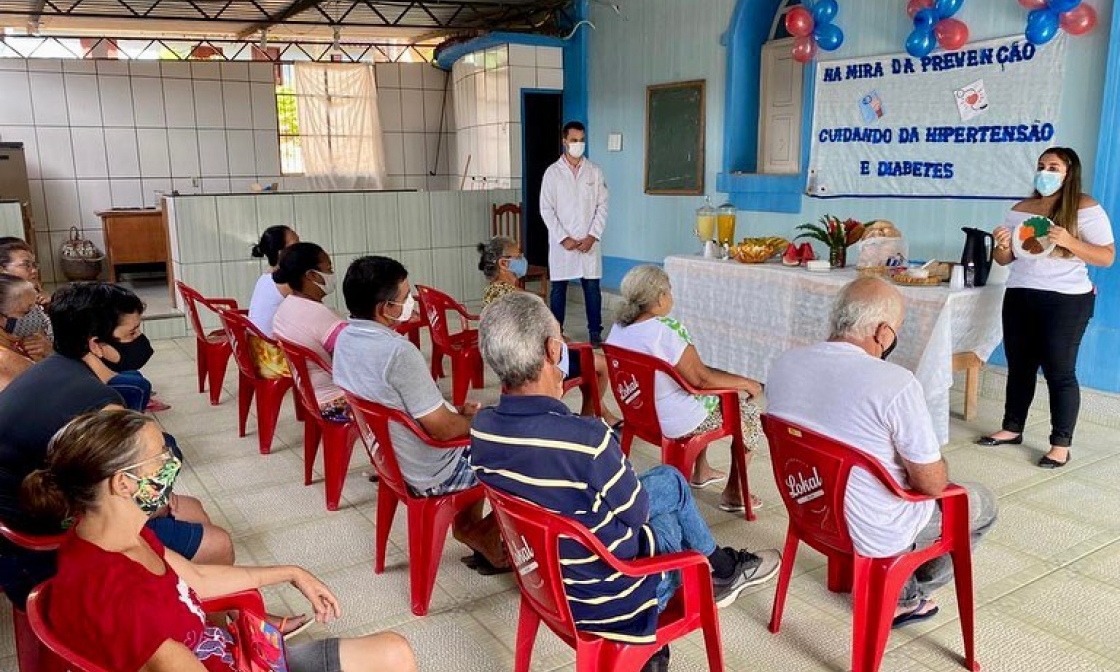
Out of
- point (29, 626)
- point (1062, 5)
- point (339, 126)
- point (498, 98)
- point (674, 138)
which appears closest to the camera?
point (29, 626)

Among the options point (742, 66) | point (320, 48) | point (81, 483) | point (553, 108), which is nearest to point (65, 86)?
point (320, 48)

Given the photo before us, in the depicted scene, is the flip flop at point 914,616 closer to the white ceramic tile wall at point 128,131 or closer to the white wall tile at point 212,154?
the white ceramic tile wall at point 128,131

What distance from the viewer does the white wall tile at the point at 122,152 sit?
8.98 meters

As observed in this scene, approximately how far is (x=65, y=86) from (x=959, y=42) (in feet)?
28.0

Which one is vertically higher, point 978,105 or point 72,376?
point 978,105

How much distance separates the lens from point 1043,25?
13.4ft

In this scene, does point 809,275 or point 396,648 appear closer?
point 396,648

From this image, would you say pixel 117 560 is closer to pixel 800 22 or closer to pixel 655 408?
pixel 655 408

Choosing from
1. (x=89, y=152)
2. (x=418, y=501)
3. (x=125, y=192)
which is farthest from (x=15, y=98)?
(x=418, y=501)

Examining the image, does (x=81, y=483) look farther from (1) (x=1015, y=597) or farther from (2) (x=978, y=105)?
(2) (x=978, y=105)

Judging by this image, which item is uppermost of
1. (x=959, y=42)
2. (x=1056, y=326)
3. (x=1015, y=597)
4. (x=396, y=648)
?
(x=959, y=42)

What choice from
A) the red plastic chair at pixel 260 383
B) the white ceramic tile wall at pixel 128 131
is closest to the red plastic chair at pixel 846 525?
the red plastic chair at pixel 260 383

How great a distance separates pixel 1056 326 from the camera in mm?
3568

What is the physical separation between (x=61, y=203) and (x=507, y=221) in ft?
16.1
